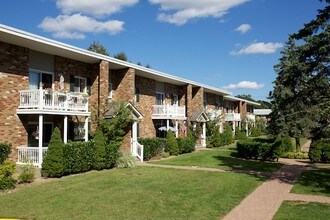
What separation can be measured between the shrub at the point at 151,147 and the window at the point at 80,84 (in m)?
5.22

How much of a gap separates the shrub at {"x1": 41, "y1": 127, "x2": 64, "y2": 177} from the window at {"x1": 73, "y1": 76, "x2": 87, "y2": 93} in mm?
6937

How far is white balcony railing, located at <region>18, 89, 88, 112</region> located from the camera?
17.2m

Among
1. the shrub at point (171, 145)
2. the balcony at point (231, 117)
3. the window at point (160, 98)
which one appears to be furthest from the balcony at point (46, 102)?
the balcony at point (231, 117)

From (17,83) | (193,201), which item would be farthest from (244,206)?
(17,83)

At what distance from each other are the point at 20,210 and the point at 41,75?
36.7 ft

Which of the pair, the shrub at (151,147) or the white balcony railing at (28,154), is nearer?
the white balcony railing at (28,154)

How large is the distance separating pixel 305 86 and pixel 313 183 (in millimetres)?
13083

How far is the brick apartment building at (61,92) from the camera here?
17109mm

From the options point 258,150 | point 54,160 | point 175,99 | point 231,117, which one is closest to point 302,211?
point 54,160

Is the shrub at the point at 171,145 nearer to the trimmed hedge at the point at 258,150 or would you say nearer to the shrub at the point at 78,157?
the trimmed hedge at the point at 258,150

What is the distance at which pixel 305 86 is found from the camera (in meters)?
26.2

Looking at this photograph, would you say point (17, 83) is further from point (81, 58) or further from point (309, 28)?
point (309, 28)

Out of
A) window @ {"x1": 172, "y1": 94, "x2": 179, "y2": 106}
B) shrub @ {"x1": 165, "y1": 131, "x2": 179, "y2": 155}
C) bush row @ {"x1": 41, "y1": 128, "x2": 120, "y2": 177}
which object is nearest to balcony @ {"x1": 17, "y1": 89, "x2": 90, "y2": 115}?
bush row @ {"x1": 41, "y1": 128, "x2": 120, "y2": 177}

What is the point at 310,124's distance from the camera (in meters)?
29.2
